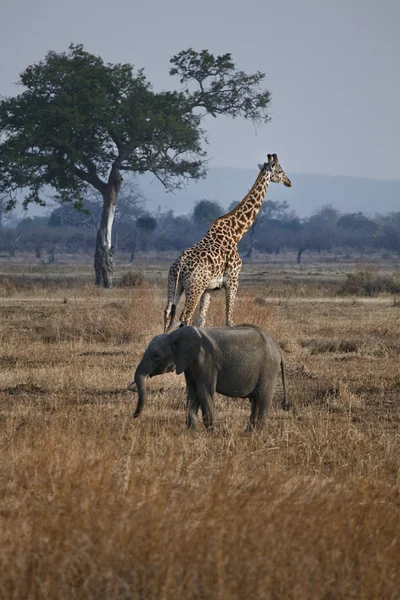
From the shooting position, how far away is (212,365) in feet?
25.8

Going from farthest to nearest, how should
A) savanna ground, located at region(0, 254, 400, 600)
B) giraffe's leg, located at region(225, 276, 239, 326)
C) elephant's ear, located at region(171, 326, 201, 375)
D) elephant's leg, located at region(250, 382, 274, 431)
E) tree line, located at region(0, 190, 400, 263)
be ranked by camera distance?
tree line, located at region(0, 190, 400, 263) → giraffe's leg, located at region(225, 276, 239, 326) → elephant's leg, located at region(250, 382, 274, 431) → elephant's ear, located at region(171, 326, 201, 375) → savanna ground, located at region(0, 254, 400, 600)

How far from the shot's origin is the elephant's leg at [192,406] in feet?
25.5

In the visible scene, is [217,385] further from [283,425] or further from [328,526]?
[328,526]

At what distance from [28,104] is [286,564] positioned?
30768 mm

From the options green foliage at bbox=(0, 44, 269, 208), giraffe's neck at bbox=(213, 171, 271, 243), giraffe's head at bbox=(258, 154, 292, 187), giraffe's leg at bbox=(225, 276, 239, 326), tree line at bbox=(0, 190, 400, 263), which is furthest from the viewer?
tree line at bbox=(0, 190, 400, 263)

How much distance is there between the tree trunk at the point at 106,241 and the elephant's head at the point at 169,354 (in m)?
25.1

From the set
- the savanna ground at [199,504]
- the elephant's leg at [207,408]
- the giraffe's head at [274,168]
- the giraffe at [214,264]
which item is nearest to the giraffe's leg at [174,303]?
the giraffe at [214,264]

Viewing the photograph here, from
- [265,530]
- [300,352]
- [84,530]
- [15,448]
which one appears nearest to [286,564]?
[265,530]

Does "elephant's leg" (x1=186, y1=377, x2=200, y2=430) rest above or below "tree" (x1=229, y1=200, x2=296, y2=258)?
below

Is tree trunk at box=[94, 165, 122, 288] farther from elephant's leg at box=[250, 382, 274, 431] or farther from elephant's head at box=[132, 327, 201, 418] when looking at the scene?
elephant's head at box=[132, 327, 201, 418]

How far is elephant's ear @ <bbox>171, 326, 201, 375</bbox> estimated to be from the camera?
25.2ft

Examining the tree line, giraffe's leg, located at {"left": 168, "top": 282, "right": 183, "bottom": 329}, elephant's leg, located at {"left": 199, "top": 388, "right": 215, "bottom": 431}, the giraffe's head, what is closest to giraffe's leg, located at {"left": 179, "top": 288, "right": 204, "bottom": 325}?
giraffe's leg, located at {"left": 168, "top": 282, "right": 183, "bottom": 329}

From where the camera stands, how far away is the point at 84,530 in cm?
403

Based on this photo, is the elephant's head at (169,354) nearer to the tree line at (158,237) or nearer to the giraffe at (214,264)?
the giraffe at (214,264)
